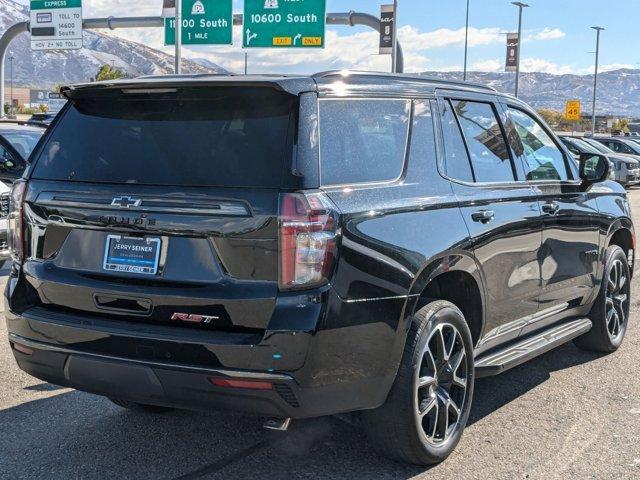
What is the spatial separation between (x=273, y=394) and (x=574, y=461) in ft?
5.89

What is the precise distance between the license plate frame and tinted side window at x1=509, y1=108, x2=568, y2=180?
8.84 ft

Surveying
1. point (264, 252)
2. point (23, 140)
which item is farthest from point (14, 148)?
point (264, 252)

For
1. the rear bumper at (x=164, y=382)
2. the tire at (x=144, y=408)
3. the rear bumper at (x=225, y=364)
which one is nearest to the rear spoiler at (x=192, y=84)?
the rear bumper at (x=225, y=364)

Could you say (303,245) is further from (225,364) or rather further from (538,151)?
(538,151)

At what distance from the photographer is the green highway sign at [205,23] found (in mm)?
26016

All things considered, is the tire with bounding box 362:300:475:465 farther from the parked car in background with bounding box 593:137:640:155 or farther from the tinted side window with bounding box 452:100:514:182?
the parked car in background with bounding box 593:137:640:155

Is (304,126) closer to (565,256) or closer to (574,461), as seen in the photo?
(574,461)

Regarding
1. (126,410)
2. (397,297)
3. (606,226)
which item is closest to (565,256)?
(606,226)

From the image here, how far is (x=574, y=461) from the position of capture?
416cm

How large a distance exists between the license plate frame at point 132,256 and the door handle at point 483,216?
A: 1744 millimetres

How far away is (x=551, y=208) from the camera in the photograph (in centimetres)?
520

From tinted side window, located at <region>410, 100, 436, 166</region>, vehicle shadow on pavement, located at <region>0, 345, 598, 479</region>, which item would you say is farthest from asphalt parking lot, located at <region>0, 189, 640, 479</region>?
tinted side window, located at <region>410, 100, 436, 166</region>

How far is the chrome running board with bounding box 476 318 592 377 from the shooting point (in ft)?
14.7

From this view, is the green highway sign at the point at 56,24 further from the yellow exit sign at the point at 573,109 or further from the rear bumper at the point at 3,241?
the yellow exit sign at the point at 573,109
